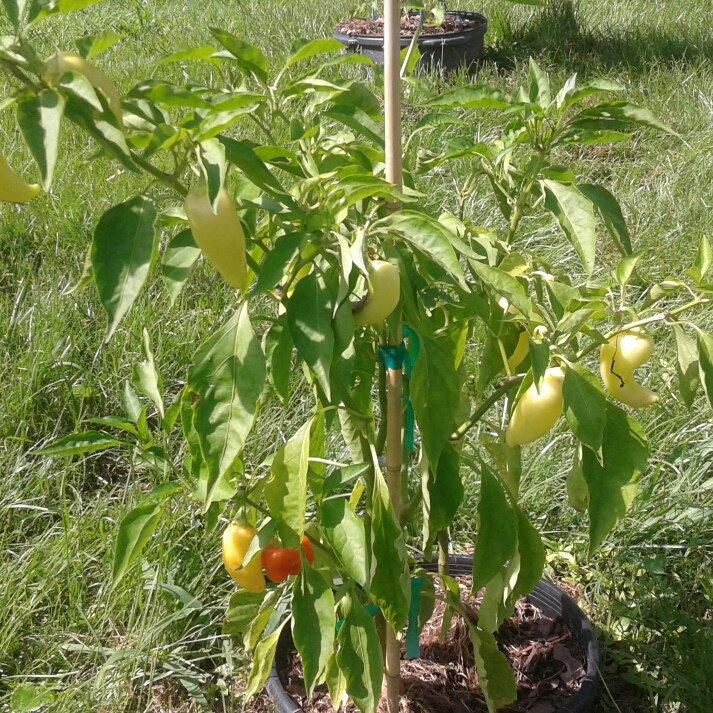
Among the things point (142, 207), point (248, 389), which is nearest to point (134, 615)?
point (248, 389)

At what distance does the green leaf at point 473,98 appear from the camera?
922 mm

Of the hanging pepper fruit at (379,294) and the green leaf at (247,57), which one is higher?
the green leaf at (247,57)

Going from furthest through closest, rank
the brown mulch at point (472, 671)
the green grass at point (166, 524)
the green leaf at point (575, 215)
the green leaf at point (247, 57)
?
the green grass at point (166, 524) → the brown mulch at point (472, 671) → the green leaf at point (575, 215) → the green leaf at point (247, 57)

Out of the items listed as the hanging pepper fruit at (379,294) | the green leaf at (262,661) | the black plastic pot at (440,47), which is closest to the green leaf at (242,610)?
the green leaf at (262,661)

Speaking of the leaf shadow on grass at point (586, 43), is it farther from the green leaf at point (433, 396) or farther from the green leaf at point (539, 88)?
the green leaf at point (433, 396)

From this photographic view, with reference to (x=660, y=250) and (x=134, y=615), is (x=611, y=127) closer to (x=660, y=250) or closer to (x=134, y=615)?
(x=134, y=615)

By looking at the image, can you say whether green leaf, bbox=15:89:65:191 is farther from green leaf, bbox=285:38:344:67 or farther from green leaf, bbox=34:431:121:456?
green leaf, bbox=34:431:121:456

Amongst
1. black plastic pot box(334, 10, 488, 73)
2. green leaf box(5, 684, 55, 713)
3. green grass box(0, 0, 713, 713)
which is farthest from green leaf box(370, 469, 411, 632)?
black plastic pot box(334, 10, 488, 73)

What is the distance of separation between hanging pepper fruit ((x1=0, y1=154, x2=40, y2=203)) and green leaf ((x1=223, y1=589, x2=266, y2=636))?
73 centimetres

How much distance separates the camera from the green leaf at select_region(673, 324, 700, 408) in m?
0.89

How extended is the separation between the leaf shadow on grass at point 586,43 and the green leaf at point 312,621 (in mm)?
3170

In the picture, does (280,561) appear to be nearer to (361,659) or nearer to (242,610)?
(361,659)

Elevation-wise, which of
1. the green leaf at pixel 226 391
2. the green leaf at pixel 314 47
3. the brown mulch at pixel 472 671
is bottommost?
the brown mulch at pixel 472 671

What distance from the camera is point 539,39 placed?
409 centimetres
